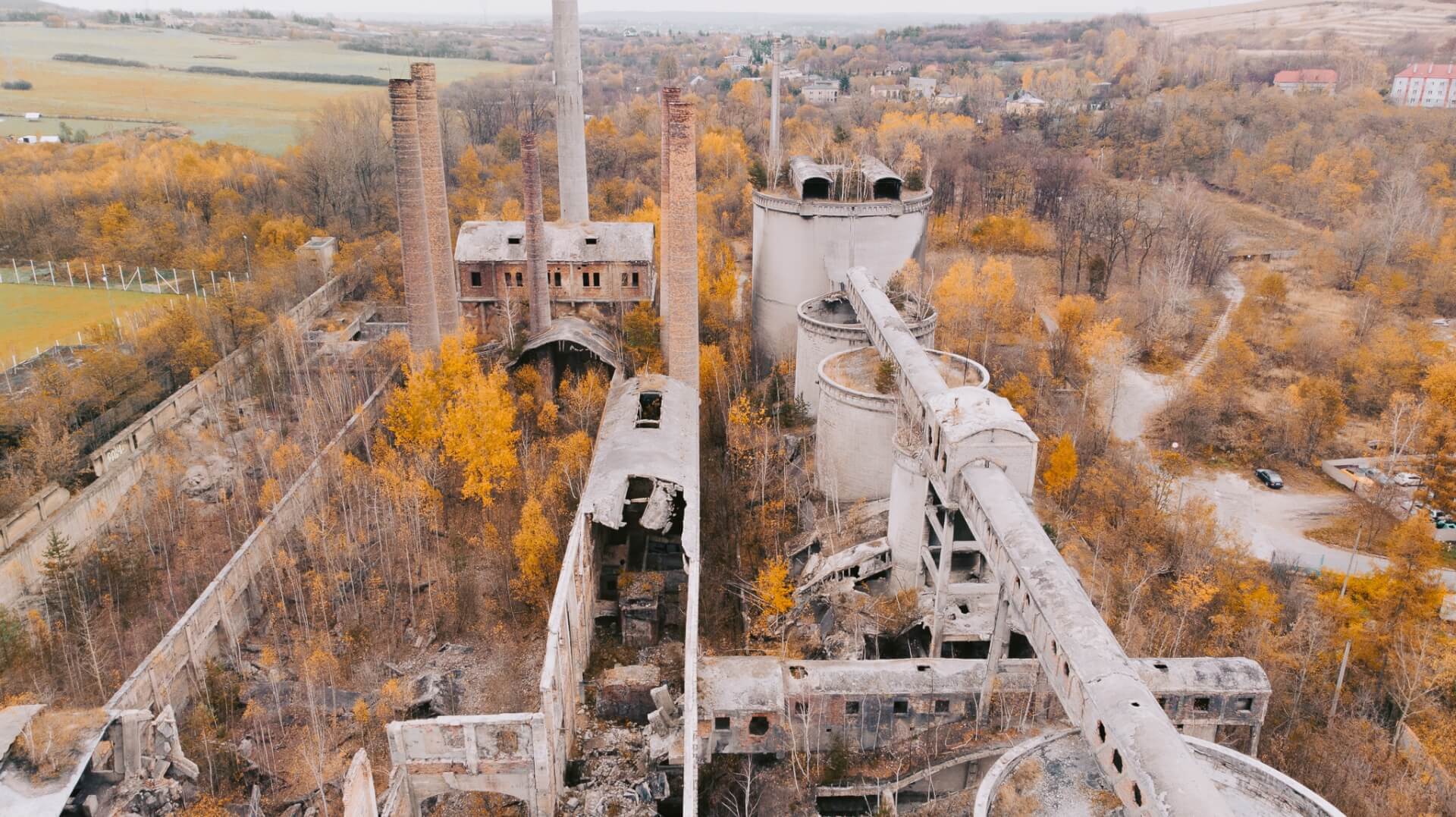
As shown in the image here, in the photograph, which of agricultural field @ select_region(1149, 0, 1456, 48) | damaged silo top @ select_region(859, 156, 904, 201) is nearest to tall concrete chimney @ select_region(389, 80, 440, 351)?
damaged silo top @ select_region(859, 156, 904, 201)

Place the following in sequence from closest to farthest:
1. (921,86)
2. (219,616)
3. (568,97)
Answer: (219,616) < (568,97) < (921,86)

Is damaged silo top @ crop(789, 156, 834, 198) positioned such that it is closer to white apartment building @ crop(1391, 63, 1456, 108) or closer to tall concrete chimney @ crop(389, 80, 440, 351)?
tall concrete chimney @ crop(389, 80, 440, 351)

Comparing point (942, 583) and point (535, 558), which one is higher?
point (942, 583)

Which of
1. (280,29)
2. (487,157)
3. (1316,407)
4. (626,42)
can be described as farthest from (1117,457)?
(626,42)

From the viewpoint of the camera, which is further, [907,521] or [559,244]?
[559,244]

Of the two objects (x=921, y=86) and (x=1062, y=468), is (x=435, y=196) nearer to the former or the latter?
(x=1062, y=468)

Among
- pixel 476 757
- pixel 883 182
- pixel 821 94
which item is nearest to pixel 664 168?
pixel 883 182

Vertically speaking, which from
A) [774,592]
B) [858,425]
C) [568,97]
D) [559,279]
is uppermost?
[568,97]
